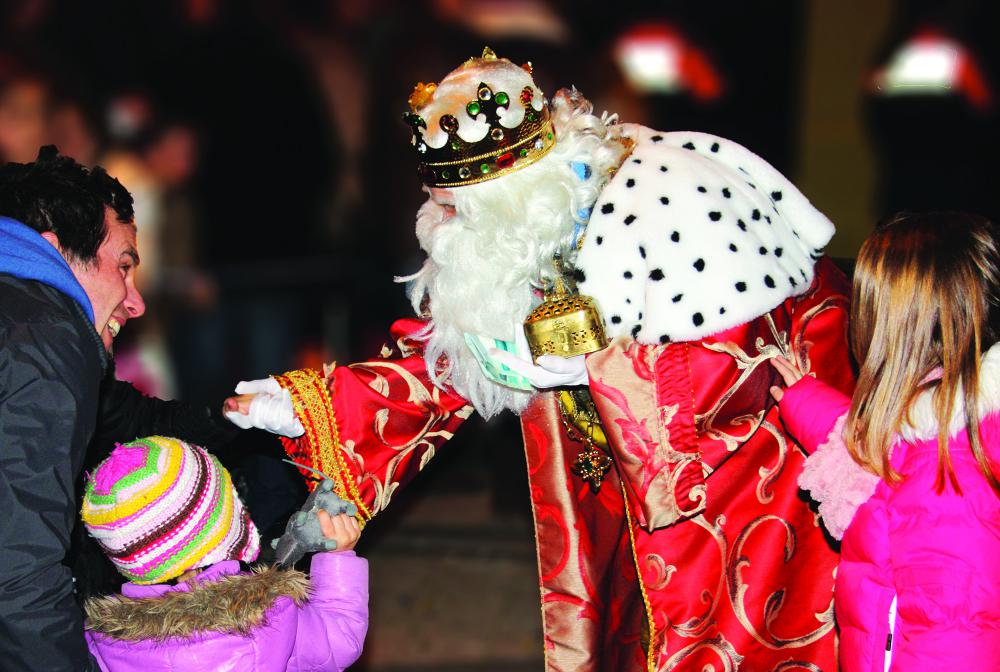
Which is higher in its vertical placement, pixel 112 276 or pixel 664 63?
pixel 664 63

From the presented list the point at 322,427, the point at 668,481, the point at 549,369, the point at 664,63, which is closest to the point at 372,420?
the point at 322,427

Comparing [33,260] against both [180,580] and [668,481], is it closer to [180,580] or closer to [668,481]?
[180,580]

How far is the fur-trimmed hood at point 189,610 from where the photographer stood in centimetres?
168

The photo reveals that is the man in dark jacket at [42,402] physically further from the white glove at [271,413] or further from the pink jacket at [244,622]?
the white glove at [271,413]

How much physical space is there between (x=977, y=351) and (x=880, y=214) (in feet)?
17.1

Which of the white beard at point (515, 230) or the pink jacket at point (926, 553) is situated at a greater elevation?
the white beard at point (515, 230)

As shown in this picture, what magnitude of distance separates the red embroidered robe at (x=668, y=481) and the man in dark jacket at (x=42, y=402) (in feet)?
1.87

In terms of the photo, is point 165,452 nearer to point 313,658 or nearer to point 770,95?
point 313,658

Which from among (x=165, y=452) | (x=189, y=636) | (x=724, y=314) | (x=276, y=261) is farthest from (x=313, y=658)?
(x=276, y=261)

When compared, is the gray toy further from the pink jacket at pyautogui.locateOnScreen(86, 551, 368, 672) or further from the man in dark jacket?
the man in dark jacket

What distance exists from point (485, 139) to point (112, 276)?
78 centimetres

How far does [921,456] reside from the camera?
67.1 inches

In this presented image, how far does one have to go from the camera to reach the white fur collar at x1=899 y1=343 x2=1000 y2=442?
1.66m

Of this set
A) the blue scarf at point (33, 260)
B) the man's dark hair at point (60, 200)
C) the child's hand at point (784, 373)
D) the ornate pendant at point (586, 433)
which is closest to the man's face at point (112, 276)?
the man's dark hair at point (60, 200)
